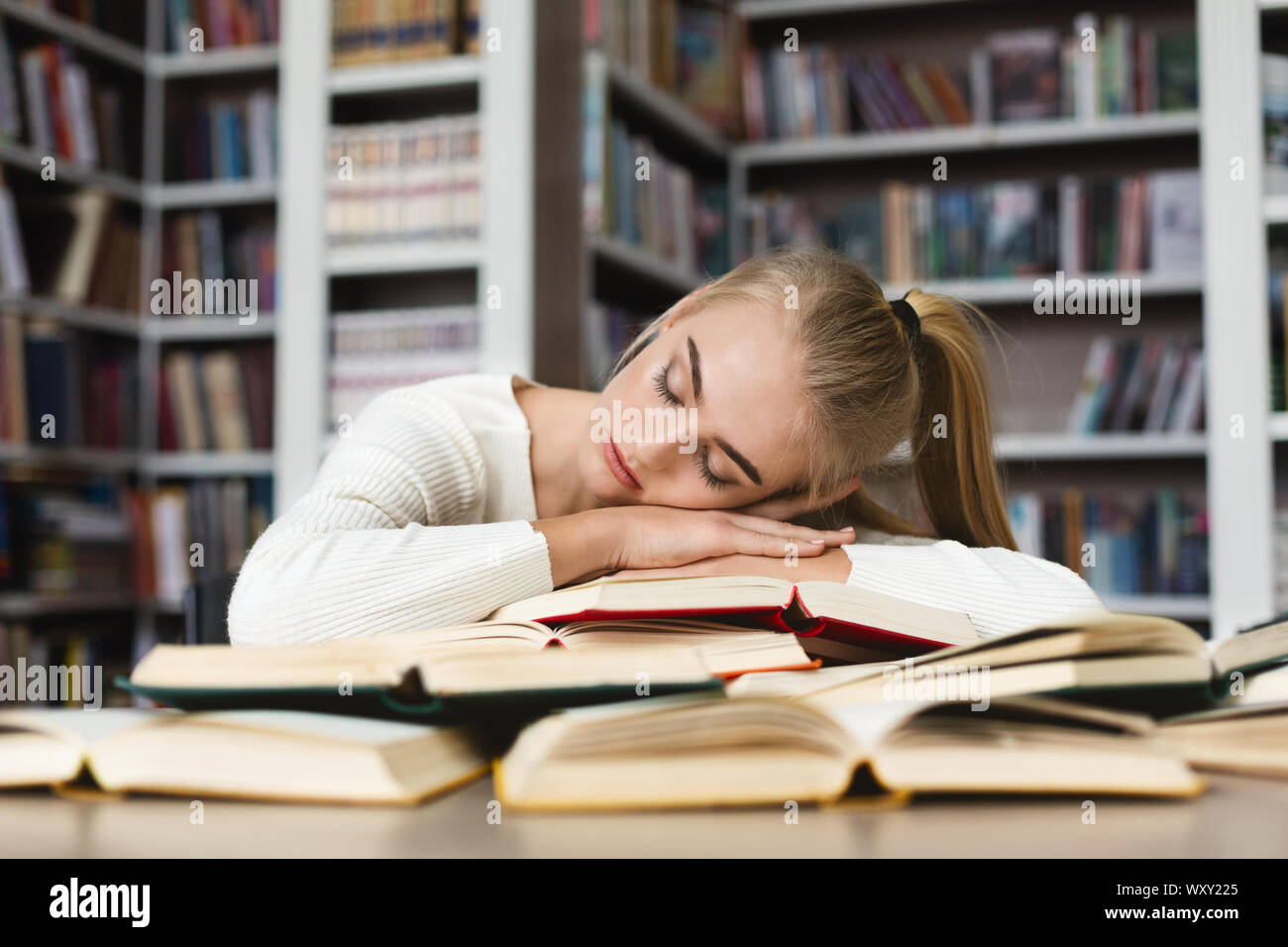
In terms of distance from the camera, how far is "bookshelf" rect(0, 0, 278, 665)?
2869mm

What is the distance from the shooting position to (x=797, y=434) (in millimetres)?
1070

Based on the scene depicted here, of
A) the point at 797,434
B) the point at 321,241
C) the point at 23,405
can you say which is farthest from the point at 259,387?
the point at 797,434

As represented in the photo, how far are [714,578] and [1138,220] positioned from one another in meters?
2.59

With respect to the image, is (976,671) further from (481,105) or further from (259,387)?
(259,387)

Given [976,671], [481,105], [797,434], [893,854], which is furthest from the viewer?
[481,105]

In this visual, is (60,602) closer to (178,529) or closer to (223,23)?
(178,529)

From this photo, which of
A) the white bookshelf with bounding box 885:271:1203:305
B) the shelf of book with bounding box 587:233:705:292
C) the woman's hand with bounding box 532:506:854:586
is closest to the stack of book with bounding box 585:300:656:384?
the shelf of book with bounding box 587:233:705:292

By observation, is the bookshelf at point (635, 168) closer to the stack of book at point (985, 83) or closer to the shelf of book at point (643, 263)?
the shelf of book at point (643, 263)

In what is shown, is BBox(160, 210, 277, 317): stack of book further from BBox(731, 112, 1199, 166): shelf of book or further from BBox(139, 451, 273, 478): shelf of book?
BBox(731, 112, 1199, 166): shelf of book

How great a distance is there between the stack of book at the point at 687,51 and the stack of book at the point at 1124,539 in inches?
54.8

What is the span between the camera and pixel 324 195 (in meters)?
2.32

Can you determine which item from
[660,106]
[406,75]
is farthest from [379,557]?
[660,106]

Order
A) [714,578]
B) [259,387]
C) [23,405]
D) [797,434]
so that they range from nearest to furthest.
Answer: [714,578] < [797,434] < [23,405] < [259,387]

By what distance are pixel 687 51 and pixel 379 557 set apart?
2.47 meters
